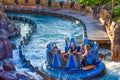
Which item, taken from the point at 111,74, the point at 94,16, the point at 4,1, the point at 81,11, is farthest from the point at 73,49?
the point at 4,1

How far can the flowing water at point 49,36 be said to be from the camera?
19.1 metres

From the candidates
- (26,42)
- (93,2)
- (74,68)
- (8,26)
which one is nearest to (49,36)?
(26,42)

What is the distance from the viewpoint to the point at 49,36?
28.1 meters

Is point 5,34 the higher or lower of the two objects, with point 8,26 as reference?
lower

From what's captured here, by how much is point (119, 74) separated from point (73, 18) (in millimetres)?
15886

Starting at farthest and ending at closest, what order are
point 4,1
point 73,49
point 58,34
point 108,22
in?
point 4,1
point 58,34
point 108,22
point 73,49

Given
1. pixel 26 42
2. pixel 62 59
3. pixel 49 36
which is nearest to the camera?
pixel 62 59

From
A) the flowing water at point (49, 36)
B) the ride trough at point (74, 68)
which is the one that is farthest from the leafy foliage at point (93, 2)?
the ride trough at point (74, 68)

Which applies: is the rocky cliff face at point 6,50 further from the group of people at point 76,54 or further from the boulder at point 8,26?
the group of people at point 76,54

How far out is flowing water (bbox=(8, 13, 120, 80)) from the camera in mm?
19139

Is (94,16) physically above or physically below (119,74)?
above

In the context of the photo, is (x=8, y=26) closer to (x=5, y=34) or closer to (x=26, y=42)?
(x=26, y=42)

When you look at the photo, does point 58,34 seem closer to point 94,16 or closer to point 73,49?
point 94,16

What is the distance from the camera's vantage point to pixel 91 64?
17.6m
